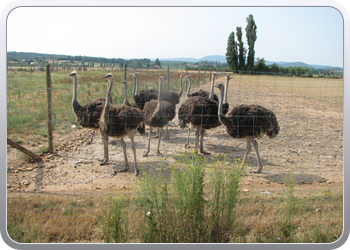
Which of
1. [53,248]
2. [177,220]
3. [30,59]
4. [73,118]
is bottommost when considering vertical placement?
[53,248]

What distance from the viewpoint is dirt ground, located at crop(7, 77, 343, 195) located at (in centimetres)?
538

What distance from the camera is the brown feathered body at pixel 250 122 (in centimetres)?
578

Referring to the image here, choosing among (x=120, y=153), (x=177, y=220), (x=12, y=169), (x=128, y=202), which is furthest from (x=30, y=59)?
(x=177, y=220)

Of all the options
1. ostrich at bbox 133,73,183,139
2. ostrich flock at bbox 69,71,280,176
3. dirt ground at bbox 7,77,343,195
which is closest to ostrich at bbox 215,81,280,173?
ostrich flock at bbox 69,71,280,176

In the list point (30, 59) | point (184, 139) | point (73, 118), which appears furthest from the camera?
point (73, 118)

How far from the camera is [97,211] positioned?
4.05m

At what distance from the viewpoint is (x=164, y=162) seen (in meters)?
6.79

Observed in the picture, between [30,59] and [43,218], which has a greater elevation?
[30,59]

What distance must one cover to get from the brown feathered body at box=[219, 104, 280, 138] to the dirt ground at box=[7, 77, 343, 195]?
737 mm

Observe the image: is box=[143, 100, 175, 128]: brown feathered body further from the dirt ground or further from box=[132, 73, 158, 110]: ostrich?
box=[132, 73, 158, 110]: ostrich

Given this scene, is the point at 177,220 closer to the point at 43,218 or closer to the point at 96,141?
the point at 43,218

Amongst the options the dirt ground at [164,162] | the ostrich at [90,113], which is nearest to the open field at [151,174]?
the dirt ground at [164,162]

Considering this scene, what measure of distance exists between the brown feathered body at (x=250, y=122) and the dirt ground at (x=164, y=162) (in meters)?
0.74
